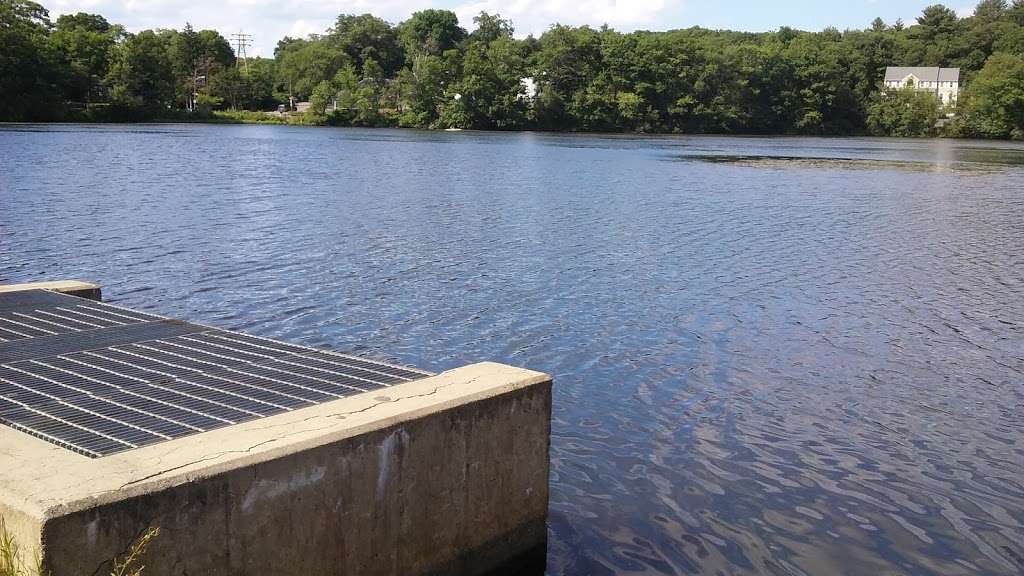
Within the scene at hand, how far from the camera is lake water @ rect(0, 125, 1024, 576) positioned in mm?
8758

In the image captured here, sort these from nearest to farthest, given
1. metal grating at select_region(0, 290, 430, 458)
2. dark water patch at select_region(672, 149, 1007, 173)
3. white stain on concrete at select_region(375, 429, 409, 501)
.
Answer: white stain on concrete at select_region(375, 429, 409, 501) < metal grating at select_region(0, 290, 430, 458) < dark water patch at select_region(672, 149, 1007, 173)

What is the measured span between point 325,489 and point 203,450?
2.41 ft

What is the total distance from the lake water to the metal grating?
98.4 inches

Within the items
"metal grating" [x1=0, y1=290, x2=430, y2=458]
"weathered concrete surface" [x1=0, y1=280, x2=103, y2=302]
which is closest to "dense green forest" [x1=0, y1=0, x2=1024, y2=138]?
"weathered concrete surface" [x1=0, y1=280, x2=103, y2=302]

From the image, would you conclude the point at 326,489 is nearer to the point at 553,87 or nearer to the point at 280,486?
the point at 280,486

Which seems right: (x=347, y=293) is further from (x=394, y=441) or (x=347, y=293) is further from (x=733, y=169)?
(x=733, y=169)

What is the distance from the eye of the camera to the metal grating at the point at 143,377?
20.9 ft

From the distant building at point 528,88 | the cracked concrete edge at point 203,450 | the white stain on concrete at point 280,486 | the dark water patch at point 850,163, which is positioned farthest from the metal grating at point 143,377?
the distant building at point 528,88

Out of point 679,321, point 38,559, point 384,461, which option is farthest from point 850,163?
point 38,559

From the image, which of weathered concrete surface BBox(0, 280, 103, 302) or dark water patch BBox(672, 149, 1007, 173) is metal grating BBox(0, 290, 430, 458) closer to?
weathered concrete surface BBox(0, 280, 103, 302)

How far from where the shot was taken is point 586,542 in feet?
26.8

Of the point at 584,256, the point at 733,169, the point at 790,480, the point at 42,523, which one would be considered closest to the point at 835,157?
the point at 733,169

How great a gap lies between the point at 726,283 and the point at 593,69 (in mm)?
135603

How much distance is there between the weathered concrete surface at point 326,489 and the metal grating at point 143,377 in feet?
1.22
